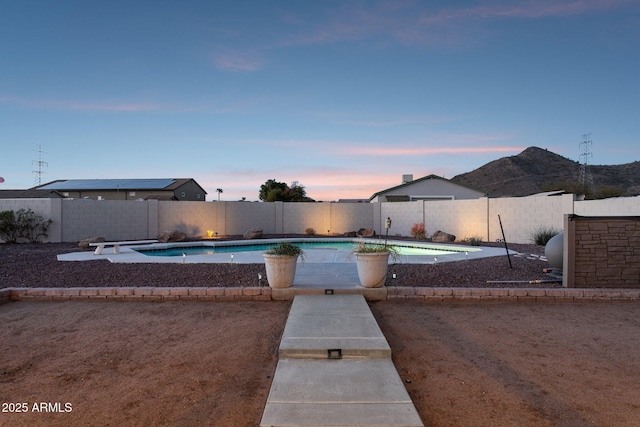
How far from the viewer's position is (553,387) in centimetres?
351

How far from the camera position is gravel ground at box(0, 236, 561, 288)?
801 cm

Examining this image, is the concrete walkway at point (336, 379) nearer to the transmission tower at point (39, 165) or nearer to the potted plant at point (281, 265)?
the potted plant at point (281, 265)

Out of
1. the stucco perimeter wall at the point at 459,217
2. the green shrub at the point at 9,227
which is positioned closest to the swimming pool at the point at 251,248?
the stucco perimeter wall at the point at 459,217

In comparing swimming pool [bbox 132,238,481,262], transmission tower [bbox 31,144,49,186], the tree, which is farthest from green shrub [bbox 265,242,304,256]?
transmission tower [bbox 31,144,49,186]

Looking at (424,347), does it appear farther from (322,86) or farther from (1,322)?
(322,86)

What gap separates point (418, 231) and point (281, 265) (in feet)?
44.9

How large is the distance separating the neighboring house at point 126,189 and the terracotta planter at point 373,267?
1245 inches

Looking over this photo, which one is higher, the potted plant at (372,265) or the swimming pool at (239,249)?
the potted plant at (372,265)

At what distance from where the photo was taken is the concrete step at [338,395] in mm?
2727

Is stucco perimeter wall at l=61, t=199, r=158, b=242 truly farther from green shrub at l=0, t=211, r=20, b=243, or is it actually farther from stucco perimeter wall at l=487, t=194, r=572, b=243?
stucco perimeter wall at l=487, t=194, r=572, b=243

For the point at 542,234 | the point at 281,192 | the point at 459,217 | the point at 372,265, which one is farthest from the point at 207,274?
the point at 281,192

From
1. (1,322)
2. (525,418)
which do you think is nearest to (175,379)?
(525,418)

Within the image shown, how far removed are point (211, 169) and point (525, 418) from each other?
26.6 m

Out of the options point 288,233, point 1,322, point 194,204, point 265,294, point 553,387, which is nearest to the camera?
point 553,387
